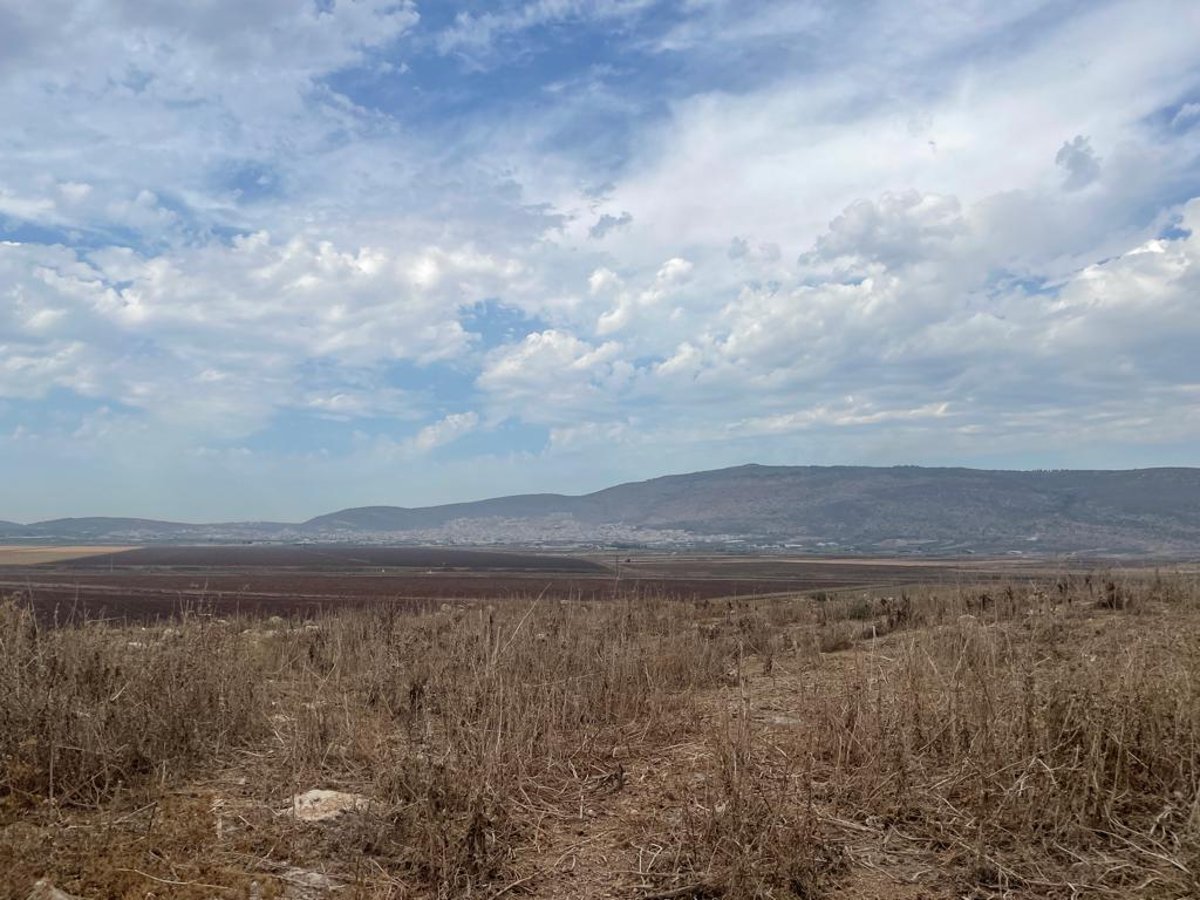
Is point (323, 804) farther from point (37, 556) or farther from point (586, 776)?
point (37, 556)

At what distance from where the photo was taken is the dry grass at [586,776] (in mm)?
4840

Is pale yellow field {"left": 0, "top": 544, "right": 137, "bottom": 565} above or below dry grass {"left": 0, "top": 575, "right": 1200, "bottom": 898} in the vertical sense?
below

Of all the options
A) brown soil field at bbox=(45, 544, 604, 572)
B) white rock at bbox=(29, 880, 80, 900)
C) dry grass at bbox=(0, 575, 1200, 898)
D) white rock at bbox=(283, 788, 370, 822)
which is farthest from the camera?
brown soil field at bbox=(45, 544, 604, 572)

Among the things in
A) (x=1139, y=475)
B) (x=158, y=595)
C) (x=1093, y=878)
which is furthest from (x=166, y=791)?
(x=1139, y=475)

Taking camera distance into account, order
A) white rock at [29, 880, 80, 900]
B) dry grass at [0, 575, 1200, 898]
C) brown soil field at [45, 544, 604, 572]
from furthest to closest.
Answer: brown soil field at [45, 544, 604, 572] < dry grass at [0, 575, 1200, 898] < white rock at [29, 880, 80, 900]

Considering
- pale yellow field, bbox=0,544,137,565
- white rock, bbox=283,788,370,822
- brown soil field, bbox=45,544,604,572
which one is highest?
white rock, bbox=283,788,370,822

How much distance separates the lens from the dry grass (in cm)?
484

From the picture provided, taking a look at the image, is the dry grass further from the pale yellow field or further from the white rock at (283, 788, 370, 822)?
the pale yellow field

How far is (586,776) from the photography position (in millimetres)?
6434

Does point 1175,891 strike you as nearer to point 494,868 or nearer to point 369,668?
point 494,868

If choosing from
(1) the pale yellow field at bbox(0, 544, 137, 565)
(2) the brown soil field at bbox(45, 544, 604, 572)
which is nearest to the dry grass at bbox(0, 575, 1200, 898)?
(2) the brown soil field at bbox(45, 544, 604, 572)

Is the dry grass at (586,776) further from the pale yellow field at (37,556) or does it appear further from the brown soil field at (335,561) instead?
the pale yellow field at (37,556)

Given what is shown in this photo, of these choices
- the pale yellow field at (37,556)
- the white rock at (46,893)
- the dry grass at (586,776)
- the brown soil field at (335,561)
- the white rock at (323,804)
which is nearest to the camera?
the white rock at (46,893)

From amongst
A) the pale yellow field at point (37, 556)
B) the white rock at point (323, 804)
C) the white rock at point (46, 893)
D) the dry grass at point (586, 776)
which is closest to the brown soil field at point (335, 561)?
the pale yellow field at point (37, 556)
